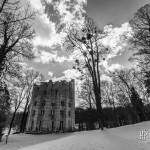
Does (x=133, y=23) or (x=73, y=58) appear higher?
(x=133, y=23)

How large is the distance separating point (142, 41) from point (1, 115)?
2353cm

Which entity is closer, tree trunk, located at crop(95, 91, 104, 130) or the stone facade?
tree trunk, located at crop(95, 91, 104, 130)

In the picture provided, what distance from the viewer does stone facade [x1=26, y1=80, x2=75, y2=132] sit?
4031 cm

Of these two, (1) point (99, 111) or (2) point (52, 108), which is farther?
(2) point (52, 108)

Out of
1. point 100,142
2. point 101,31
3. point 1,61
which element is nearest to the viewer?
point 100,142

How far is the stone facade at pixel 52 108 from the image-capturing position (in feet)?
132

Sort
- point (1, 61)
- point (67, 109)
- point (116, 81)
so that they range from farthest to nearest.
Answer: point (67, 109), point (116, 81), point (1, 61)

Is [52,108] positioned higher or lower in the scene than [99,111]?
higher

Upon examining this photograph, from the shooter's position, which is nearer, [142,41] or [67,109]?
[142,41]

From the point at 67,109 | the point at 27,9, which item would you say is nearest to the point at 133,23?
the point at 27,9

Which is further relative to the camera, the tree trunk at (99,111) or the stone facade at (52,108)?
the stone facade at (52,108)

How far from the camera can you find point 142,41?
13.8 metres

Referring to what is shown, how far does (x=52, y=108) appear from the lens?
4356 centimetres

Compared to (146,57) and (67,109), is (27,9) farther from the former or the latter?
(67,109)
